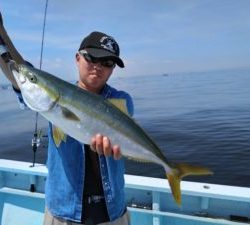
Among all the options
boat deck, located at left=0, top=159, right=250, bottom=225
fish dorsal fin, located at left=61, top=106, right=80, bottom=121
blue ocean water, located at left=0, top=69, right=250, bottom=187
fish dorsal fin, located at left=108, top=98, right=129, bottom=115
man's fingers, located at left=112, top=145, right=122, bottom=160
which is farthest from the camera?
blue ocean water, located at left=0, top=69, right=250, bottom=187

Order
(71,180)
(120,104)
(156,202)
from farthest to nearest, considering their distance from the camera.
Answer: (156,202)
(71,180)
(120,104)

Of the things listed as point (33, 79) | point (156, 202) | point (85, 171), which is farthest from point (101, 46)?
point (156, 202)

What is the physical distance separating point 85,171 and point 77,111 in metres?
0.67

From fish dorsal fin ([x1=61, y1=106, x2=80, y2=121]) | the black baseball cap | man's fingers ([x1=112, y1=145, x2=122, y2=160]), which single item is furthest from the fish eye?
man's fingers ([x1=112, y1=145, x2=122, y2=160])

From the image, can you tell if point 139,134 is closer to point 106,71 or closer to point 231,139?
point 106,71

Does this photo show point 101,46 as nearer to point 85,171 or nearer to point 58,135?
point 58,135

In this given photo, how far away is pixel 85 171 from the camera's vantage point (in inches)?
121

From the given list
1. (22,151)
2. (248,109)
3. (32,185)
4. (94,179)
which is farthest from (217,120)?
(94,179)

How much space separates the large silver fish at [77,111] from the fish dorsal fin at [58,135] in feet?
0.27

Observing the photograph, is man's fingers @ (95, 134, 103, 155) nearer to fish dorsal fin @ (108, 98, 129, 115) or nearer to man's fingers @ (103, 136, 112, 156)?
man's fingers @ (103, 136, 112, 156)

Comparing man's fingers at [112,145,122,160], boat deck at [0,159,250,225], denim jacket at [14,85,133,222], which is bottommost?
boat deck at [0,159,250,225]

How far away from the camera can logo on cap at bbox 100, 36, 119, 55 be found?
10.2 feet

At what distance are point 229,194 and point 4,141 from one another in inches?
829

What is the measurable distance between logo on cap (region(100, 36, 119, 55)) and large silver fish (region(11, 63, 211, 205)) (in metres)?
0.56
